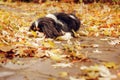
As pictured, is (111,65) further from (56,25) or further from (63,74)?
(56,25)

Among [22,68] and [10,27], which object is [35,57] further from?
[10,27]

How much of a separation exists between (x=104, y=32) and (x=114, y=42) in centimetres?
127

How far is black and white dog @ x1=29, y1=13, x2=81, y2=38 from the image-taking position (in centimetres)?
597

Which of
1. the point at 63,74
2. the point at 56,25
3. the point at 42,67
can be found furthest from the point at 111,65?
the point at 56,25

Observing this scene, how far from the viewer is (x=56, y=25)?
6188 millimetres

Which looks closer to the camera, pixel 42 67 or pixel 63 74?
pixel 63 74

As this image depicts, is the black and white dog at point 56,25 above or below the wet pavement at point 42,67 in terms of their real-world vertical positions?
above

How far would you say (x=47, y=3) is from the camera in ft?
53.1

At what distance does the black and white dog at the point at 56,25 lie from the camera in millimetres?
5973

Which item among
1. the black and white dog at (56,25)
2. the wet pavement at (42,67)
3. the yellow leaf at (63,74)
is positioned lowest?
the yellow leaf at (63,74)

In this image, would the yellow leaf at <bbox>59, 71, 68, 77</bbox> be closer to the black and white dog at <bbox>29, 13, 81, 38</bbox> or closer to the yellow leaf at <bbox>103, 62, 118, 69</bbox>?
the yellow leaf at <bbox>103, 62, 118, 69</bbox>

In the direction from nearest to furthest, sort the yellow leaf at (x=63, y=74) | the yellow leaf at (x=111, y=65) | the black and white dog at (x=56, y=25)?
1. the yellow leaf at (x=63, y=74)
2. the yellow leaf at (x=111, y=65)
3. the black and white dog at (x=56, y=25)

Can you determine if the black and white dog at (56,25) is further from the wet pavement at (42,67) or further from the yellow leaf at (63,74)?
the yellow leaf at (63,74)

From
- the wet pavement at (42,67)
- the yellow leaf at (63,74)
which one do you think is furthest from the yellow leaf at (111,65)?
the yellow leaf at (63,74)
